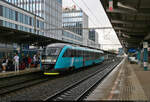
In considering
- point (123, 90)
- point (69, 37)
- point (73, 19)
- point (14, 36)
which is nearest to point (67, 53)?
point (14, 36)

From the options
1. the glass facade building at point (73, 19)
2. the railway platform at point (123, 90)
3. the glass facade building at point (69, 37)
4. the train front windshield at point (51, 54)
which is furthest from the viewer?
the glass facade building at point (73, 19)

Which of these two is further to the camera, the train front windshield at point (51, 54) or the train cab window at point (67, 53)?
the train cab window at point (67, 53)

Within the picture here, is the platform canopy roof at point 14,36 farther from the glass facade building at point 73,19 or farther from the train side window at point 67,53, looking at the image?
the glass facade building at point 73,19

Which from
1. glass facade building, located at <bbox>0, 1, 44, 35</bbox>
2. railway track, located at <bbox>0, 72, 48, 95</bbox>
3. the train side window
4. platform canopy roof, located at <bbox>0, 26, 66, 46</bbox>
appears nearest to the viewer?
railway track, located at <bbox>0, 72, 48, 95</bbox>

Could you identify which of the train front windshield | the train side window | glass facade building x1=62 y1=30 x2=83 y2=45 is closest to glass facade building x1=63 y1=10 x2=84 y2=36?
glass facade building x1=62 y1=30 x2=83 y2=45

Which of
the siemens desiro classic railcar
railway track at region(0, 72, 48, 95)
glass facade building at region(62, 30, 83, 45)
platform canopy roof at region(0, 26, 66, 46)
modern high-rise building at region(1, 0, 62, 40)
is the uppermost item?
modern high-rise building at region(1, 0, 62, 40)

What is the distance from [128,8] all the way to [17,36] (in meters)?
10.7

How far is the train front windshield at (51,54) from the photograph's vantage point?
15.9 m

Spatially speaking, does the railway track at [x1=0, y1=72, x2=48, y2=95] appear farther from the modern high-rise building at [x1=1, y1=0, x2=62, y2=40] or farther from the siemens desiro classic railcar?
the modern high-rise building at [x1=1, y1=0, x2=62, y2=40]

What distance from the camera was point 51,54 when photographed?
1625 cm

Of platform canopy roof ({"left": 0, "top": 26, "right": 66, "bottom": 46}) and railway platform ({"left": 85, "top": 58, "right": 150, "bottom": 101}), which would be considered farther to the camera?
platform canopy roof ({"left": 0, "top": 26, "right": 66, "bottom": 46})

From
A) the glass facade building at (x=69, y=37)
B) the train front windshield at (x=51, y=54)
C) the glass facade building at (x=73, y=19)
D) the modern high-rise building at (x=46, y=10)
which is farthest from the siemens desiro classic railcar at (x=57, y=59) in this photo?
Answer: the glass facade building at (x=73, y=19)

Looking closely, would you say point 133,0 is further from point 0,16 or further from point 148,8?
point 0,16

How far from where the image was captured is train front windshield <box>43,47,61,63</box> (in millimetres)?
15924
